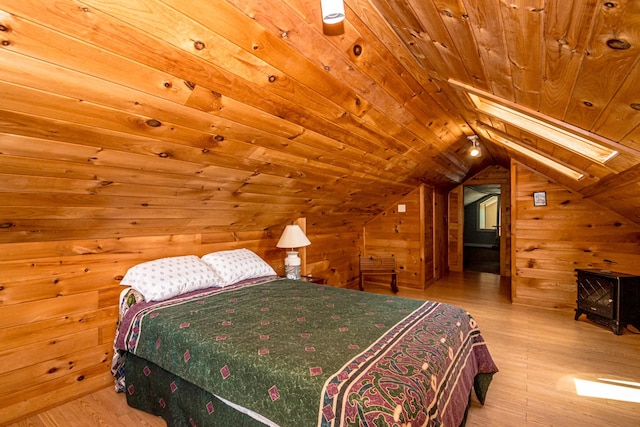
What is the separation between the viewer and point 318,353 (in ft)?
5.05

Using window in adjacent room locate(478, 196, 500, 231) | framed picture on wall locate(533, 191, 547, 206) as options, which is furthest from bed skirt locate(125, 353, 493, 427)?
window in adjacent room locate(478, 196, 500, 231)

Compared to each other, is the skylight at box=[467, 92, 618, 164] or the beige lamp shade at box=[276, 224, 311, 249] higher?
the skylight at box=[467, 92, 618, 164]

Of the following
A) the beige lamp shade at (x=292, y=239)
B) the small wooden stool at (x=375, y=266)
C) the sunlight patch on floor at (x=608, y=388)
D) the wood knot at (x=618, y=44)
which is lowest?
the sunlight patch on floor at (x=608, y=388)

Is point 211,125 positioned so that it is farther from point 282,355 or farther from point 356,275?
point 356,275

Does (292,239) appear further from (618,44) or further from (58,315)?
(618,44)

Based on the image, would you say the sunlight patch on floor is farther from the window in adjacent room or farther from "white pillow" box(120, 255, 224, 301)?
the window in adjacent room

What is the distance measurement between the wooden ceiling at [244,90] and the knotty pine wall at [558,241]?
3.51 ft

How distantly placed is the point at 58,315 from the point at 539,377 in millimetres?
3561

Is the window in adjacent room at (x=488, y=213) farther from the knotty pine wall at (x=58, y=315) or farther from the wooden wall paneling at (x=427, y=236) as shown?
the knotty pine wall at (x=58, y=315)

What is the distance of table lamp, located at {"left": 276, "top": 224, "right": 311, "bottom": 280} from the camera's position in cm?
345

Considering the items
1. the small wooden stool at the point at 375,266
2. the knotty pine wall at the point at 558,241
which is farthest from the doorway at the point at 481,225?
the knotty pine wall at the point at 558,241

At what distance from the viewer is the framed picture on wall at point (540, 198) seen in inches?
164

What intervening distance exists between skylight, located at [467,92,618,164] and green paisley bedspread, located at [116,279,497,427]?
4.49 feet

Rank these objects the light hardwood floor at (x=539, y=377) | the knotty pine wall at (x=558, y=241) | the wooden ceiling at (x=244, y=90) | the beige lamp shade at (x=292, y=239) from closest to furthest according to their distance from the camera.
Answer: the wooden ceiling at (x=244, y=90) → the light hardwood floor at (x=539, y=377) → the beige lamp shade at (x=292, y=239) → the knotty pine wall at (x=558, y=241)
